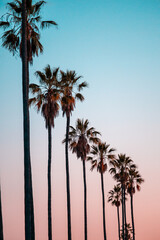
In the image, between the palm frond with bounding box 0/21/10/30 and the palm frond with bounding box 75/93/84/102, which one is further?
the palm frond with bounding box 75/93/84/102

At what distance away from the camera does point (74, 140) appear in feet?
144

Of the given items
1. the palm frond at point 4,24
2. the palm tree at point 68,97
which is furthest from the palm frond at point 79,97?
the palm frond at point 4,24

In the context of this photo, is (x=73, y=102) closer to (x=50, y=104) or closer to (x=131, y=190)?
(x=50, y=104)

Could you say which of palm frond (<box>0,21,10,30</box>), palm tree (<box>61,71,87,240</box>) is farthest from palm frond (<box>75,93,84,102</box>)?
palm frond (<box>0,21,10,30</box>)

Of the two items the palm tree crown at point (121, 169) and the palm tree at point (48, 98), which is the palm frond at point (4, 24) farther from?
the palm tree crown at point (121, 169)

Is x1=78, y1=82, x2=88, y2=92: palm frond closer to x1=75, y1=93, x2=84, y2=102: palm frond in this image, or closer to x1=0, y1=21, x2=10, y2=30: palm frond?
x1=75, y1=93, x2=84, y2=102: palm frond

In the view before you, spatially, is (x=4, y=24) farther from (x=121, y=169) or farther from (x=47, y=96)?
(x=121, y=169)

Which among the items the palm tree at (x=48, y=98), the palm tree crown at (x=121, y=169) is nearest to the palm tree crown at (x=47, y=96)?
the palm tree at (x=48, y=98)

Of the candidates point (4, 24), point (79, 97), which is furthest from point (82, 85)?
point (4, 24)

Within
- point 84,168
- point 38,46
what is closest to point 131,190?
point 84,168

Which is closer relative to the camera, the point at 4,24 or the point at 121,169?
the point at 4,24

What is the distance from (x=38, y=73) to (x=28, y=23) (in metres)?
9.14

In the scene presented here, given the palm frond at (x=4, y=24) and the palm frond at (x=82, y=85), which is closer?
the palm frond at (x=4, y=24)

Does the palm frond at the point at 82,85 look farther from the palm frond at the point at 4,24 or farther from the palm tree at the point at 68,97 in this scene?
the palm frond at the point at 4,24
